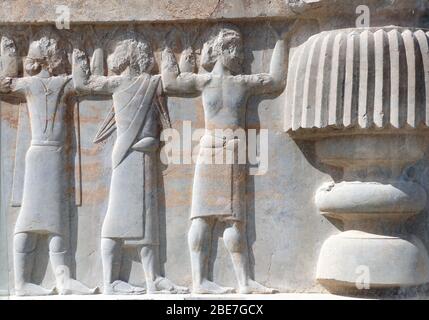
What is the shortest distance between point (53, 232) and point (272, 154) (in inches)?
54.7

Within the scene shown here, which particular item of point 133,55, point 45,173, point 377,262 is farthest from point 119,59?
point 377,262

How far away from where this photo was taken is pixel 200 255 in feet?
16.8

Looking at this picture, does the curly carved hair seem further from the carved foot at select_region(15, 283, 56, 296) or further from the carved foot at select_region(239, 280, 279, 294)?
the carved foot at select_region(15, 283, 56, 296)

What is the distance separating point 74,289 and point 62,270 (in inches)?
5.3

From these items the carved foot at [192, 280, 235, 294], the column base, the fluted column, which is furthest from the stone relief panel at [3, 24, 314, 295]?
the column base

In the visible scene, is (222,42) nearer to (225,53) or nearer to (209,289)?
(225,53)

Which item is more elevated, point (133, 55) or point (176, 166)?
point (133, 55)

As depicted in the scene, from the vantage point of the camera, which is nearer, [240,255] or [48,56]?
[240,255]

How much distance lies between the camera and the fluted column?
4.79 meters

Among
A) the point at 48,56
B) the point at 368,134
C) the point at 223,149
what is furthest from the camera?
the point at 48,56

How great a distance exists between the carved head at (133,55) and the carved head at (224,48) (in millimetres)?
332

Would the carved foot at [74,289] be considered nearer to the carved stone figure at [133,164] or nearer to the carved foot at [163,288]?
the carved stone figure at [133,164]
